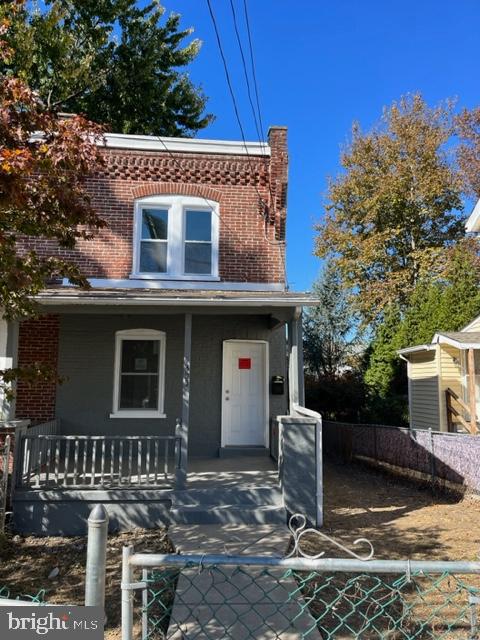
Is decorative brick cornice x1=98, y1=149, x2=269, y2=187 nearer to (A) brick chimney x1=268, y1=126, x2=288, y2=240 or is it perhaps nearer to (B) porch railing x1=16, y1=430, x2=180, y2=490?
(A) brick chimney x1=268, y1=126, x2=288, y2=240

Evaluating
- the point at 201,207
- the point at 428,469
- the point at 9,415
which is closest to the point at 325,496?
the point at 428,469

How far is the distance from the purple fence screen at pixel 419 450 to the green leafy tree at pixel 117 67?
45.3 feet

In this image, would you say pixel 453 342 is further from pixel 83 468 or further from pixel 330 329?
pixel 330 329

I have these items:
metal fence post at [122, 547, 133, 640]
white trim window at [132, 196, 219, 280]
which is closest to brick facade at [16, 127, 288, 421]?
white trim window at [132, 196, 219, 280]

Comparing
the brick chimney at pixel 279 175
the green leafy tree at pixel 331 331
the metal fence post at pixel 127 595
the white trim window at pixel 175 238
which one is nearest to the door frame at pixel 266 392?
the white trim window at pixel 175 238

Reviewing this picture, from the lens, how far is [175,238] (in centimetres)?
1060

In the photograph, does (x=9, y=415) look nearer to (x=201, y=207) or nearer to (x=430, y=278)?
(x=201, y=207)

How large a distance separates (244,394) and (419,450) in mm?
4247

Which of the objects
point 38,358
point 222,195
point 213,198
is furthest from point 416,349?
point 38,358

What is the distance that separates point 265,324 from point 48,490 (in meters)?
5.29

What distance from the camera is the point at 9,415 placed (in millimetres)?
7355

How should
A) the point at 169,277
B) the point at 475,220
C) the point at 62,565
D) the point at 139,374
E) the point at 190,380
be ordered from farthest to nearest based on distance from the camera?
1. the point at 475,220
2. the point at 169,277
3. the point at 139,374
4. the point at 190,380
5. the point at 62,565

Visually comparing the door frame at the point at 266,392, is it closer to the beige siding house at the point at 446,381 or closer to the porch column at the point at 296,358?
the porch column at the point at 296,358

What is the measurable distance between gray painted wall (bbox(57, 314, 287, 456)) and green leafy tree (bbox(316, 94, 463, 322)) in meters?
14.2
